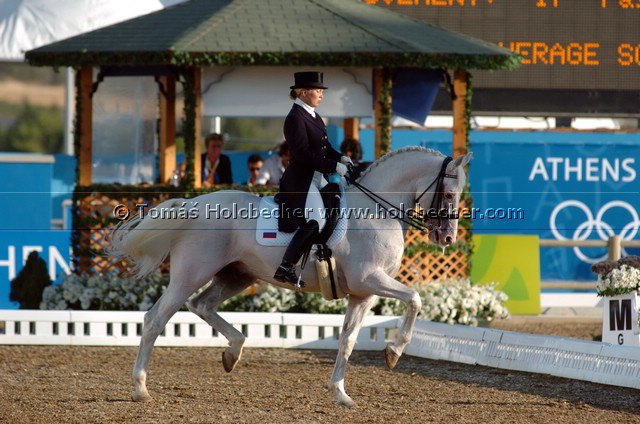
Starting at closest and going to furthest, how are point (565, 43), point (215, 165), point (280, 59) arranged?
point (280, 59)
point (215, 165)
point (565, 43)

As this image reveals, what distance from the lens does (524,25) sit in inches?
558

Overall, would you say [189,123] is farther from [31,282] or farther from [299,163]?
[299,163]

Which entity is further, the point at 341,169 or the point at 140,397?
the point at 341,169

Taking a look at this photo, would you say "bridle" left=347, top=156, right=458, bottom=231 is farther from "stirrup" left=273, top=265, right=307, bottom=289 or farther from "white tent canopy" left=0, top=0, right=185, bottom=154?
"white tent canopy" left=0, top=0, right=185, bottom=154

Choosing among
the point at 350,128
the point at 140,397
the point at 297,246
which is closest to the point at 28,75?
the point at 297,246

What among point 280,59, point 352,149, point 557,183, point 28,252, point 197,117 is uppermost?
point 280,59

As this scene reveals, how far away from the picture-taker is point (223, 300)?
8.10 meters

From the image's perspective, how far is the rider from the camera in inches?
291

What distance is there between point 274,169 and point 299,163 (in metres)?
6.14

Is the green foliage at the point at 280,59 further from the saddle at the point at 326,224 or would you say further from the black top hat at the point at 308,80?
the saddle at the point at 326,224

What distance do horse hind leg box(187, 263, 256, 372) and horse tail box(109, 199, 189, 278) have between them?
1.48 ft

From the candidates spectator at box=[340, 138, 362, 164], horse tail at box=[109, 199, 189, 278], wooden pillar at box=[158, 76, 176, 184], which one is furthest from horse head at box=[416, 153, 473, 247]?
wooden pillar at box=[158, 76, 176, 184]

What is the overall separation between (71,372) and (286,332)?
284 cm

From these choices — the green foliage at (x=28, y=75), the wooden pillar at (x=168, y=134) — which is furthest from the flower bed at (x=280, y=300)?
the green foliage at (x=28, y=75)
